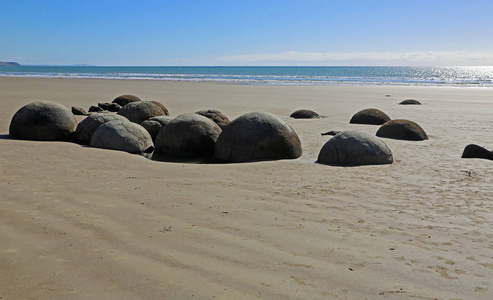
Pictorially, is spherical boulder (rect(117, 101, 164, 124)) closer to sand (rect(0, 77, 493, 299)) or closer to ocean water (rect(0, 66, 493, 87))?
sand (rect(0, 77, 493, 299))

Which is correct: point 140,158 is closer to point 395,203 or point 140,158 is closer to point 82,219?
point 82,219

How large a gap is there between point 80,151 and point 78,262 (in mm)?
5407

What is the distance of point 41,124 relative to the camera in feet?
33.2

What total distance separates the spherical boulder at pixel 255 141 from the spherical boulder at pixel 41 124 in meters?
3.82

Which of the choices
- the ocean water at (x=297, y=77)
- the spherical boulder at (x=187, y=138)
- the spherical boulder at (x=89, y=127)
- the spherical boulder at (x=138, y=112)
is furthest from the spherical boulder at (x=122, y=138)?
the ocean water at (x=297, y=77)

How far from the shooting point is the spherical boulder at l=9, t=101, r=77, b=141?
10.1 metres

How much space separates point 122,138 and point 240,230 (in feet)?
17.5

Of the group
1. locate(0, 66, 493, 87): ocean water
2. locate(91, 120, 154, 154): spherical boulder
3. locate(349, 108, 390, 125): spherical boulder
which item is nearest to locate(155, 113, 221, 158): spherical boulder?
locate(91, 120, 154, 154): spherical boulder

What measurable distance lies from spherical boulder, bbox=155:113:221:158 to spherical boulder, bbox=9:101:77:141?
2493 millimetres

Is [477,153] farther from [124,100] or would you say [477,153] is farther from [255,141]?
[124,100]

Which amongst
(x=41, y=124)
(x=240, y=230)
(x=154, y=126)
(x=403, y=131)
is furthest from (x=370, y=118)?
(x=240, y=230)

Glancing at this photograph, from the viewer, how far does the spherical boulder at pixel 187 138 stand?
9031mm

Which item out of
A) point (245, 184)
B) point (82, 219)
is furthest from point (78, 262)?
point (245, 184)

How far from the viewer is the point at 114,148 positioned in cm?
928
